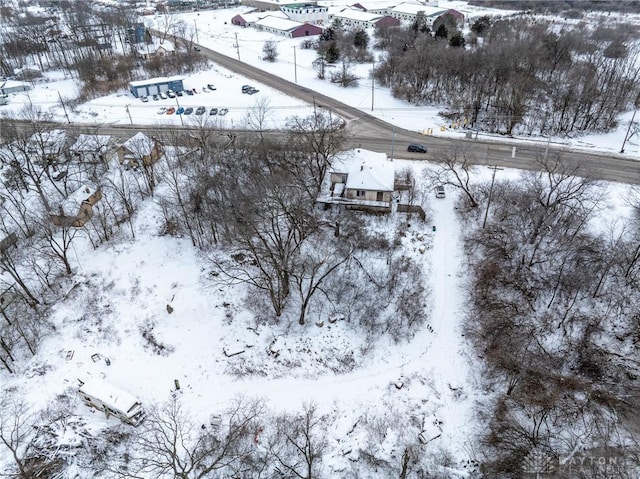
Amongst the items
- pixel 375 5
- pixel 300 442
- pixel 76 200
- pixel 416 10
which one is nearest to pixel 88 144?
pixel 76 200

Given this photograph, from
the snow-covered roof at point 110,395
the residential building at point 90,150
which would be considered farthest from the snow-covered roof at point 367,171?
the residential building at point 90,150

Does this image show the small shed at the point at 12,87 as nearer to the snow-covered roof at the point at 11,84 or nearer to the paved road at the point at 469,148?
the snow-covered roof at the point at 11,84

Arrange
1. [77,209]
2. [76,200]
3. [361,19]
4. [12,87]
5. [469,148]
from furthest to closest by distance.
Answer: [361,19] < [12,87] < [469,148] < [76,200] < [77,209]

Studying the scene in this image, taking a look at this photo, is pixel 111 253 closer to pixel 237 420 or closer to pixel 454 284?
pixel 237 420

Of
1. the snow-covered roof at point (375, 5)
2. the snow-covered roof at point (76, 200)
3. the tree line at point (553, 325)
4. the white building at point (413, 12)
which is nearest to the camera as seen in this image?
the tree line at point (553, 325)

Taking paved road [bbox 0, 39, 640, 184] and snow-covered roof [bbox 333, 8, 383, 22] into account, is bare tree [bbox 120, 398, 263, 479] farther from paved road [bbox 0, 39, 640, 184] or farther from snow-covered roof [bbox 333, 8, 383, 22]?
snow-covered roof [bbox 333, 8, 383, 22]

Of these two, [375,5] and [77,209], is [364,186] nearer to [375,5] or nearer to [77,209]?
[77,209]
